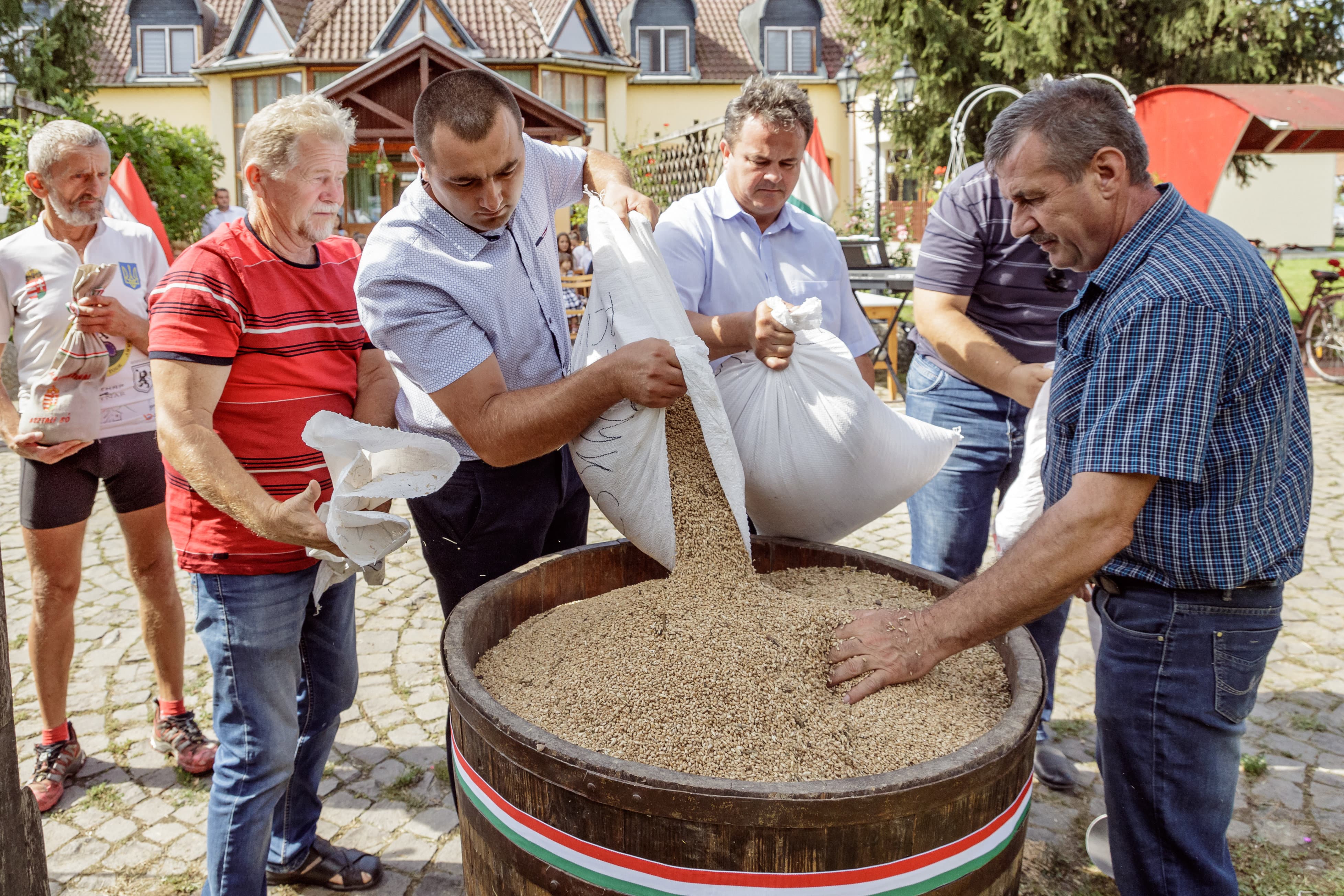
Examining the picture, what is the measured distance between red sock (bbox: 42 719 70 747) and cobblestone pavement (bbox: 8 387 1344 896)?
0.14 metres

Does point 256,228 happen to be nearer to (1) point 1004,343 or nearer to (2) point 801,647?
(2) point 801,647

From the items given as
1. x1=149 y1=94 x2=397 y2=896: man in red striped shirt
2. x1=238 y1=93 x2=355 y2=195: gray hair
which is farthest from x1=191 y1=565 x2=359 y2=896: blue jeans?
x1=238 y1=93 x2=355 y2=195: gray hair

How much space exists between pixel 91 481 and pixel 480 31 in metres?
21.7

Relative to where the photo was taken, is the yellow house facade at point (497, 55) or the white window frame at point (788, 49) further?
the white window frame at point (788, 49)

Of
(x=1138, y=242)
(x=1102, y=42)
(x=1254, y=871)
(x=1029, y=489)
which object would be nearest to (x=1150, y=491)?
(x=1138, y=242)

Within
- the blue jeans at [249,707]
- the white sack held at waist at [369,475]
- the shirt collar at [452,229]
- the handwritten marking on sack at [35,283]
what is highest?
the shirt collar at [452,229]

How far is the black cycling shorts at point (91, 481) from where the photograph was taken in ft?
9.37

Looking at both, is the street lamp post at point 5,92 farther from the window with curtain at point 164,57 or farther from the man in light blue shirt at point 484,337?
the window with curtain at point 164,57

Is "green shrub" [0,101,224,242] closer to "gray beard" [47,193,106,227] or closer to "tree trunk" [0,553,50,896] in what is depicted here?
"gray beard" [47,193,106,227]

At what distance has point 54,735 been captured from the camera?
2.99 meters

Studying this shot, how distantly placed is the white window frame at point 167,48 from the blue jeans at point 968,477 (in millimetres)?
25001

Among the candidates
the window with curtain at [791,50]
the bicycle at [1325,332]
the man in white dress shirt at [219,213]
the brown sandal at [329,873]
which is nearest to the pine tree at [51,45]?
the man in white dress shirt at [219,213]

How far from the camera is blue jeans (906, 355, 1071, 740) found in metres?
2.83

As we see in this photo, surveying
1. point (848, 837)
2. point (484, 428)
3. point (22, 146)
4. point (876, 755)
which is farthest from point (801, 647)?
point (22, 146)
